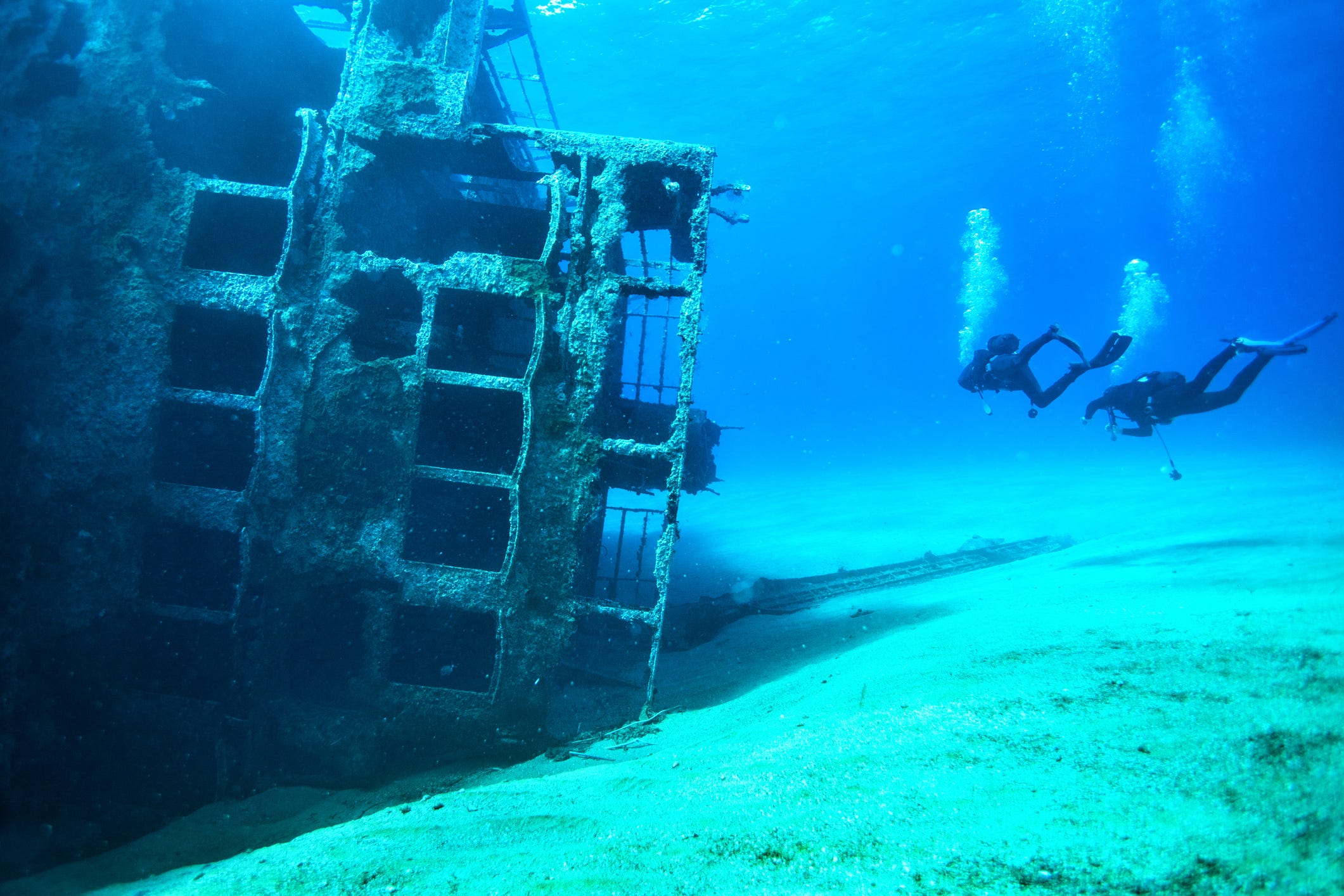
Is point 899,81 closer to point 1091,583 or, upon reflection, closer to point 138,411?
point 1091,583

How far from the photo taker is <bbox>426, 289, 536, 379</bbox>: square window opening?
602cm

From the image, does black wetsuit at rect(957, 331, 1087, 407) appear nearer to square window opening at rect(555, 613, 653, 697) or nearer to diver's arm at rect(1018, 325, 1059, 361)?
diver's arm at rect(1018, 325, 1059, 361)

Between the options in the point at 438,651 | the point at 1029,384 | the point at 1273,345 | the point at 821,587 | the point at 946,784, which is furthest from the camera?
the point at 821,587

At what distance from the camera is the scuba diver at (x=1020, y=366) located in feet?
24.2

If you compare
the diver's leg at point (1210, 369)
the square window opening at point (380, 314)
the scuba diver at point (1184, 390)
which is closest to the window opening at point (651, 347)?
the square window opening at point (380, 314)

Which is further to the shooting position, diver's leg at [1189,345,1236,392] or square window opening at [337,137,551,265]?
diver's leg at [1189,345,1236,392]

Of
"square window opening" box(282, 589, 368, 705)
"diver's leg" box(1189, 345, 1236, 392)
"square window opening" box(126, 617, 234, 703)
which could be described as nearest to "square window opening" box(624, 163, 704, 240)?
"square window opening" box(282, 589, 368, 705)

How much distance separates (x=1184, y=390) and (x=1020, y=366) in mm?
2055

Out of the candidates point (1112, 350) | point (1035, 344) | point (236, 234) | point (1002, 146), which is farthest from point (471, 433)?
point (1002, 146)

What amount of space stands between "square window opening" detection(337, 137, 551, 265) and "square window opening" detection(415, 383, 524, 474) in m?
1.62

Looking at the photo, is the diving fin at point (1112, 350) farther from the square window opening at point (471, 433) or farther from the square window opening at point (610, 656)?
the square window opening at point (471, 433)

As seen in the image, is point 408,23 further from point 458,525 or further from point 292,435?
point 458,525

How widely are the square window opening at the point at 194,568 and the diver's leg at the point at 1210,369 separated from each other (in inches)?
455

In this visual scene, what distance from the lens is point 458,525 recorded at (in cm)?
667
